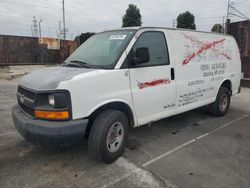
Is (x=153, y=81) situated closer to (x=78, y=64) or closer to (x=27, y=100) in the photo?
(x=78, y=64)

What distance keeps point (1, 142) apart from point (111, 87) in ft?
8.21

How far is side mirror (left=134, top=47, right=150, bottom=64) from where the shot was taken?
3.49 metres

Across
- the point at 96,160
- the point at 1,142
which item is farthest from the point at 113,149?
the point at 1,142

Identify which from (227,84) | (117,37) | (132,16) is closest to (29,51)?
(132,16)

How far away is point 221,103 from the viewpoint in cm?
593

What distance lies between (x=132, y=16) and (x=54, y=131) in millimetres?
22459

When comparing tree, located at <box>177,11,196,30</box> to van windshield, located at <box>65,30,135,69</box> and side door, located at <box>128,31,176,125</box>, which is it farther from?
van windshield, located at <box>65,30,135,69</box>

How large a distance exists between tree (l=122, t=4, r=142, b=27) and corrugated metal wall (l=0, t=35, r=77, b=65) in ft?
19.5

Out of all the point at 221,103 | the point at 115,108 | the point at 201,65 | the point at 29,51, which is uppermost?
the point at 29,51

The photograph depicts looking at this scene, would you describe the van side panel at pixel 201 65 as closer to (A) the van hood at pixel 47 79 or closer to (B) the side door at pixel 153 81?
(B) the side door at pixel 153 81

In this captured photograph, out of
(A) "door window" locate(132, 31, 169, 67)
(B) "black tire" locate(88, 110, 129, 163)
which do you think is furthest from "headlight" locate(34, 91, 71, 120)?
(A) "door window" locate(132, 31, 169, 67)

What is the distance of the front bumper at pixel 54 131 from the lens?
9.34 ft

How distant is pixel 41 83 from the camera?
3.06 m

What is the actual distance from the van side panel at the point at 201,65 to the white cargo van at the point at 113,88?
20 millimetres
